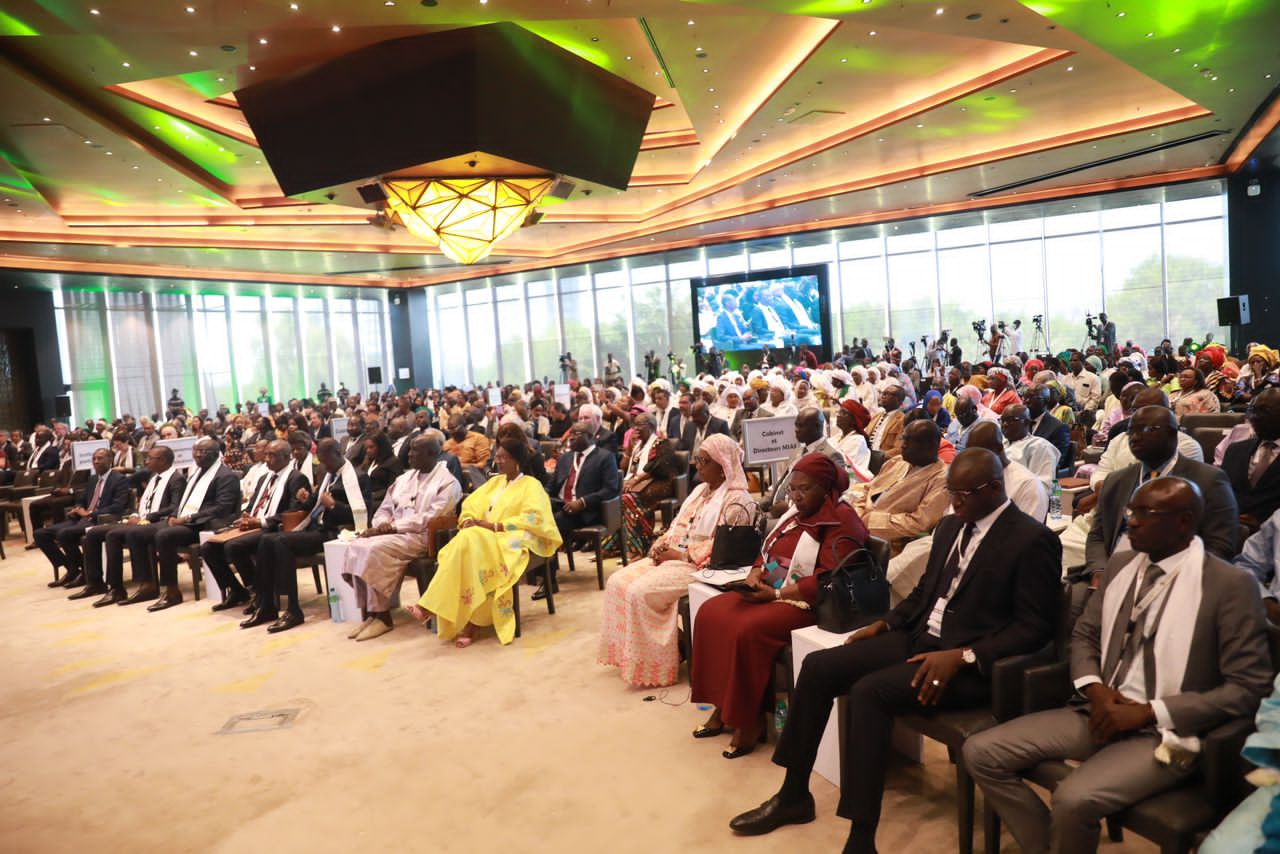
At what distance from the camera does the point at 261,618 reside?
6.65 m

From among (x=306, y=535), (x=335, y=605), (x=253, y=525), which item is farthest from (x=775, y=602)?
(x=253, y=525)

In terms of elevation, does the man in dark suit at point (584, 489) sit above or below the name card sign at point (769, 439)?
below

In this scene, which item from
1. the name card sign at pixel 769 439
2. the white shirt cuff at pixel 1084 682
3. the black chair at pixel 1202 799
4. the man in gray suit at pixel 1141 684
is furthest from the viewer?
the name card sign at pixel 769 439

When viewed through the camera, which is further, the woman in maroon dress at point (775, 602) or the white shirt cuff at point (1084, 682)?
the woman in maroon dress at point (775, 602)

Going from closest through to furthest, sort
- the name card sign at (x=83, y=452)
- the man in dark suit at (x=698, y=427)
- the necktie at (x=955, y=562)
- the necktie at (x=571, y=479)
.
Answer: the necktie at (x=955, y=562)
the necktie at (x=571, y=479)
the man in dark suit at (x=698, y=427)
the name card sign at (x=83, y=452)

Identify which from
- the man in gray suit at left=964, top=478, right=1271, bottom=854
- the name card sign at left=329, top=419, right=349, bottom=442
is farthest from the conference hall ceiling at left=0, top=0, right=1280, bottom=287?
the man in gray suit at left=964, top=478, right=1271, bottom=854

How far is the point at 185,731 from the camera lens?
4.67m

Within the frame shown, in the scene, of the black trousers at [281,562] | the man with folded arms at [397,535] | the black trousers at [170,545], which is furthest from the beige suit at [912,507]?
the black trousers at [170,545]

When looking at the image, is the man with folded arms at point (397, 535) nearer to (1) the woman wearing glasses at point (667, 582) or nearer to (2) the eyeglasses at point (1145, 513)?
(1) the woman wearing glasses at point (667, 582)

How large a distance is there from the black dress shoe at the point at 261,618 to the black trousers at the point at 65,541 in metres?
2.90

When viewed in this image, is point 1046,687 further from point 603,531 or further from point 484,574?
point 603,531

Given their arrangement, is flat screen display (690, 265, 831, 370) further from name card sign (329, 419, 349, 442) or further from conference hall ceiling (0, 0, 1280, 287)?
name card sign (329, 419, 349, 442)

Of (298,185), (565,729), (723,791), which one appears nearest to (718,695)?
(723,791)

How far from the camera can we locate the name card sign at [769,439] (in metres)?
6.53
